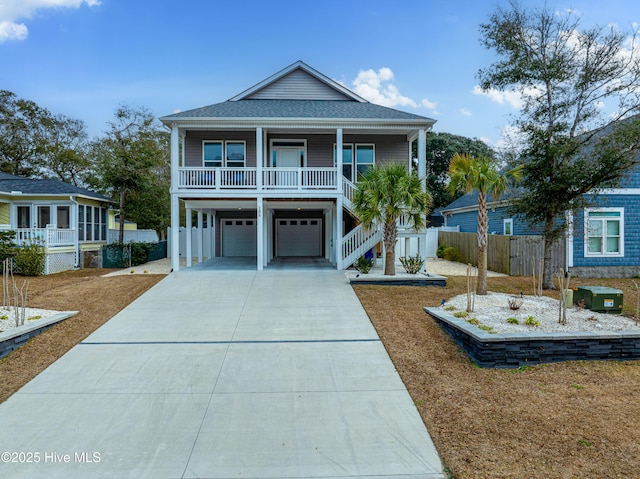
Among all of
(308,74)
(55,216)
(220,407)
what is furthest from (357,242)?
(55,216)

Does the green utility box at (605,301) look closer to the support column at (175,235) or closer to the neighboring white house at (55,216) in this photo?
the support column at (175,235)

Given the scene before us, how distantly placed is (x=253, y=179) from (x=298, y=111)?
319 centimetres

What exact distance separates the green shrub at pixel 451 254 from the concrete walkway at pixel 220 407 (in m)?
13.8

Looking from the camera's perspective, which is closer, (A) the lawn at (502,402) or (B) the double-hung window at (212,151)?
(A) the lawn at (502,402)

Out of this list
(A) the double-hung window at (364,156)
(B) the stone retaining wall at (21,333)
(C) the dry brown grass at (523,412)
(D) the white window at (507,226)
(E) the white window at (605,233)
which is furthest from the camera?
(D) the white window at (507,226)

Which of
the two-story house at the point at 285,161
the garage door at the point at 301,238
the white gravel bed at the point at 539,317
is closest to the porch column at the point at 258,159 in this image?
the two-story house at the point at 285,161

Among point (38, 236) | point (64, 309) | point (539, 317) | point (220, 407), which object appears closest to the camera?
point (220, 407)

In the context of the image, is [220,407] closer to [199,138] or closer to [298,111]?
[298,111]

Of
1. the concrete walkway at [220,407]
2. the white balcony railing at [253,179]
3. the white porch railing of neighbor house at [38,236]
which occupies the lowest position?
the concrete walkway at [220,407]

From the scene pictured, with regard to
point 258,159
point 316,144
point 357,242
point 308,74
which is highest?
point 308,74

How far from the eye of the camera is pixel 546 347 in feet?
18.5

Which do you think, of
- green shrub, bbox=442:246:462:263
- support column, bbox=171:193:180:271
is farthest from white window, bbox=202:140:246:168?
green shrub, bbox=442:246:462:263

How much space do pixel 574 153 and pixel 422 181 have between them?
169 inches

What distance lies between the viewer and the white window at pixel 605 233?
14.2m
